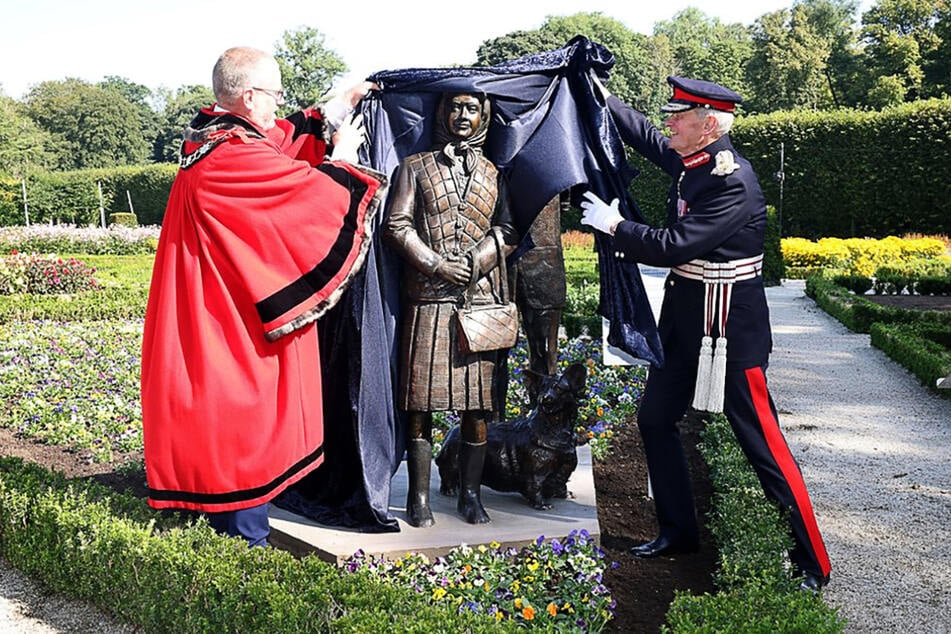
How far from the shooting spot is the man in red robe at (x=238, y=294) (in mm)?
3445

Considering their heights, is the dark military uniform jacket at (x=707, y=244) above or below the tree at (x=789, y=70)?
below

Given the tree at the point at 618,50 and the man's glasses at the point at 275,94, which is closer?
the man's glasses at the point at 275,94

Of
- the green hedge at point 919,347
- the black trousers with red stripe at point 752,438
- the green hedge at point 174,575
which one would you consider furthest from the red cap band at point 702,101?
the green hedge at point 919,347

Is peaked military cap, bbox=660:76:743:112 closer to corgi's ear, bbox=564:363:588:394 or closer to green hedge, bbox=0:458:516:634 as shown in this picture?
corgi's ear, bbox=564:363:588:394

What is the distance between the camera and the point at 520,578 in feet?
12.3

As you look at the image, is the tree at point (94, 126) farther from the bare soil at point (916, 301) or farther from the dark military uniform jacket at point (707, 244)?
the dark military uniform jacket at point (707, 244)

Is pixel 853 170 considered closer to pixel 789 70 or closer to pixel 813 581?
pixel 789 70

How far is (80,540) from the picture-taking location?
Result: 12.7 ft

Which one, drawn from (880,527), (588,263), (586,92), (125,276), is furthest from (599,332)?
(125,276)

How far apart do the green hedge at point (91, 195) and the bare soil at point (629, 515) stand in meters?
29.9

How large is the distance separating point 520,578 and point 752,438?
1.10 m

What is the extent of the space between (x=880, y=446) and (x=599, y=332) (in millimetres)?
3481

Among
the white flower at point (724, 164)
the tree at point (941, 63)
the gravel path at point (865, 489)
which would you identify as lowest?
the gravel path at point (865, 489)

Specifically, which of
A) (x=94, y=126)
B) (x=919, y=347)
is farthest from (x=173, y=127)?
(x=919, y=347)
